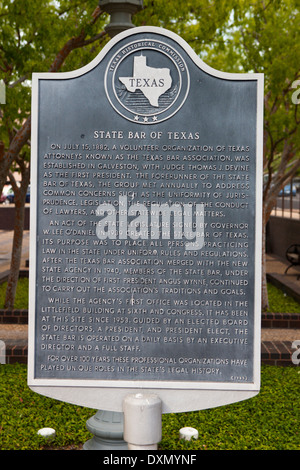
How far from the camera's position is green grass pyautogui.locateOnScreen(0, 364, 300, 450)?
19.4 ft

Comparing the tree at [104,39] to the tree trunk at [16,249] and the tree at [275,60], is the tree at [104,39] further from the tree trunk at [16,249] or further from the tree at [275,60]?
the tree trunk at [16,249]

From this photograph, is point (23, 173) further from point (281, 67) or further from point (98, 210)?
point (98, 210)

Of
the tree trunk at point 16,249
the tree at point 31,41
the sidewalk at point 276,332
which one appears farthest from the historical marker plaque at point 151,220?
the tree trunk at point 16,249

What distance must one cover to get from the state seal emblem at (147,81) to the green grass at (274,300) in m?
7.86

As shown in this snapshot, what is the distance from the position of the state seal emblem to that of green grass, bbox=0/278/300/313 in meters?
7.86

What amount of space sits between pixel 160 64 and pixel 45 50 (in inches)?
250

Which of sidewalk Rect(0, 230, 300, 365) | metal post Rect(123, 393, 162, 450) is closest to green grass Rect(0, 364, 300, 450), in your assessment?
sidewalk Rect(0, 230, 300, 365)

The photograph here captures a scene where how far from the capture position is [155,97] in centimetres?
459

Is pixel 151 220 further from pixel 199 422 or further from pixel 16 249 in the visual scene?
pixel 16 249

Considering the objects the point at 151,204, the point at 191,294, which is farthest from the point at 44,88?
the point at 191,294

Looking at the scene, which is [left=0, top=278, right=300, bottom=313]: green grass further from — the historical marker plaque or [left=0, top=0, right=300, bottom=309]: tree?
the historical marker plaque

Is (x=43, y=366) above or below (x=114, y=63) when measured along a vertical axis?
below

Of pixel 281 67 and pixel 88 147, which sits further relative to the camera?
pixel 281 67
